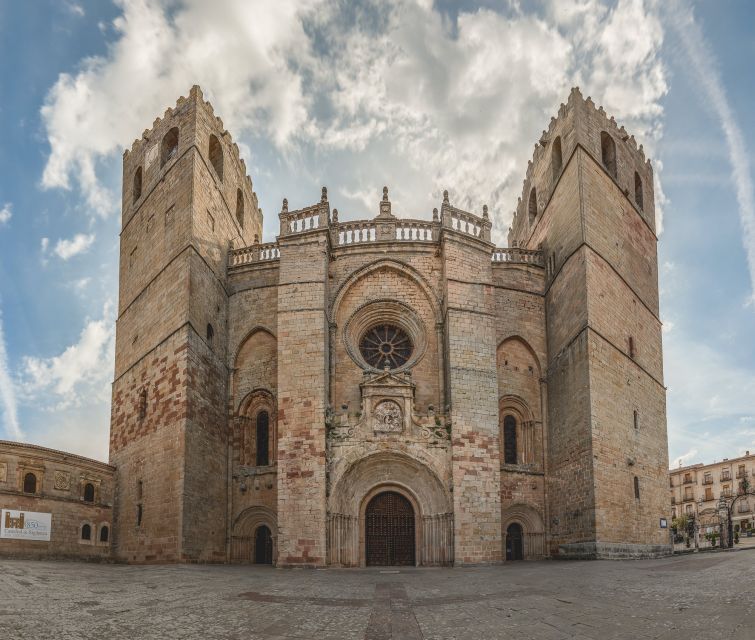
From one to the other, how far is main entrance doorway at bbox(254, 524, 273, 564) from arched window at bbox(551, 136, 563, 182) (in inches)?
553

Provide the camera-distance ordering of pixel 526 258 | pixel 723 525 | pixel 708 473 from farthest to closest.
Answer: pixel 708 473
pixel 723 525
pixel 526 258

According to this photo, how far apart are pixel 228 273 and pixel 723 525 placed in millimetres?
21858

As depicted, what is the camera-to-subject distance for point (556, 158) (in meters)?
23.3

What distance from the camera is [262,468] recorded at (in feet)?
64.9

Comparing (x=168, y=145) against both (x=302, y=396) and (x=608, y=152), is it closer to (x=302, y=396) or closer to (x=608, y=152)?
(x=302, y=396)

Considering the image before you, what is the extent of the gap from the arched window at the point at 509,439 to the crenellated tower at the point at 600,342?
1.03 meters

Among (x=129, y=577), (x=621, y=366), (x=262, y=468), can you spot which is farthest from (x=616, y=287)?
(x=129, y=577)

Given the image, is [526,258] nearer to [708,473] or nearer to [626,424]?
[626,424]

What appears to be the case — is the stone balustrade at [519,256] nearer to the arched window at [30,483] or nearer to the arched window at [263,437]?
the arched window at [263,437]

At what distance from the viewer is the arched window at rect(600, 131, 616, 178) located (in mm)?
22789

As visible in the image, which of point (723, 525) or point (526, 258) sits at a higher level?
point (526, 258)

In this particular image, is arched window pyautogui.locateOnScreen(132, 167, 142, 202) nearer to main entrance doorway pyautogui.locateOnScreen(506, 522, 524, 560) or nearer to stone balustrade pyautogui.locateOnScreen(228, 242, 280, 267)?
stone balustrade pyautogui.locateOnScreen(228, 242, 280, 267)

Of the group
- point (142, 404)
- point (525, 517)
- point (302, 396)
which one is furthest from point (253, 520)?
point (525, 517)

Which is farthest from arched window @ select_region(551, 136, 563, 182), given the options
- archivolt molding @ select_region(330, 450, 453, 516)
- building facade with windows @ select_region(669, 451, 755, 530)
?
building facade with windows @ select_region(669, 451, 755, 530)
